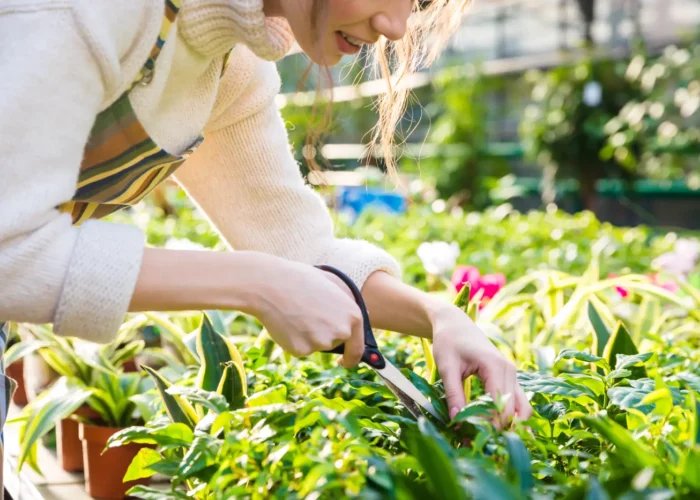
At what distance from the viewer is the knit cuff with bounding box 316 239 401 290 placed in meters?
1.35

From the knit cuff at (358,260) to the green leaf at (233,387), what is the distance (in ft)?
0.74

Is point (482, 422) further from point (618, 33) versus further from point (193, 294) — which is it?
point (618, 33)

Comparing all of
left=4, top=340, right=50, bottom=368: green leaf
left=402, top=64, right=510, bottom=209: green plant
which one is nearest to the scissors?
left=4, top=340, right=50, bottom=368: green leaf

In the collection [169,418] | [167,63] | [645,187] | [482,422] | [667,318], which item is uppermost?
[167,63]

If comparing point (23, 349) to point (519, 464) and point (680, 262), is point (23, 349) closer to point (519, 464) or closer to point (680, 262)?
point (519, 464)

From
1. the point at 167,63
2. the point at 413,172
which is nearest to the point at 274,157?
the point at 167,63

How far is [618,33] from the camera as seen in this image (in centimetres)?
1001

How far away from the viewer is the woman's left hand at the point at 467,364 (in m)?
1.13

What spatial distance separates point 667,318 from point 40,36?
1837mm

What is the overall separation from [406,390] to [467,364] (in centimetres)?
10

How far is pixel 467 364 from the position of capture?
1.19 m

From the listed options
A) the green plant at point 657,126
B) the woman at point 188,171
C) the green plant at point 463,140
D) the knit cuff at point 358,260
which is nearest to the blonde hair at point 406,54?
Answer: the woman at point 188,171

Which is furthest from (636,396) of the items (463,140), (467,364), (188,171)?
(463,140)

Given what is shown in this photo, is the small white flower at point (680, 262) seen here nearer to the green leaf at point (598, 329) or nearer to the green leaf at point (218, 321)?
the green leaf at point (598, 329)
